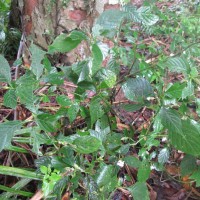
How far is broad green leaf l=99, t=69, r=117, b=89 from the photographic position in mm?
846

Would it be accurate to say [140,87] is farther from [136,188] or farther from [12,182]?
[12,182]

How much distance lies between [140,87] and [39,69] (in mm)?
321

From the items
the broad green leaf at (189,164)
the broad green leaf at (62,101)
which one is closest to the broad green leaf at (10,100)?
the broad green leaf at (62,101)

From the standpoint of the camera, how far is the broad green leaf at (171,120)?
77cm

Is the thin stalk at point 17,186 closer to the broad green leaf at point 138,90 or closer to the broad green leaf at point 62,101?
the broad green leaf at point 62,101

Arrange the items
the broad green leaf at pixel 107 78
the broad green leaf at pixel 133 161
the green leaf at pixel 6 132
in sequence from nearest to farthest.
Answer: the green leaf at pixel 6 132, the broad green leaf at pixel 107 78, the broad green leaf at pixel 133 161

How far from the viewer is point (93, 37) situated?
845 mm

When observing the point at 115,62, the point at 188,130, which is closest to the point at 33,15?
the point at 115,62

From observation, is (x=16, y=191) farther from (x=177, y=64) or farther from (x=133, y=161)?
(x=177, y=64)

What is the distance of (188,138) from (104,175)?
29cm

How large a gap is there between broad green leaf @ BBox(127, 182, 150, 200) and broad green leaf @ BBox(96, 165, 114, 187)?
97 millimetres

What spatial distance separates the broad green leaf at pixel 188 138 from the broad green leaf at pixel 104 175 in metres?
0.24

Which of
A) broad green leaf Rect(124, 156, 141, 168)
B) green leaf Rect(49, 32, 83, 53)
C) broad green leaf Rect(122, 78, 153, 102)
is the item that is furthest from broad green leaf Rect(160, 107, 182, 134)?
green leaf Rect(49, 32, 83, 53)

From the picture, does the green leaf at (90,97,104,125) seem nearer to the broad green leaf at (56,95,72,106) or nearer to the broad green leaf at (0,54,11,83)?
the broad green leaf at (56,95,72,106)
